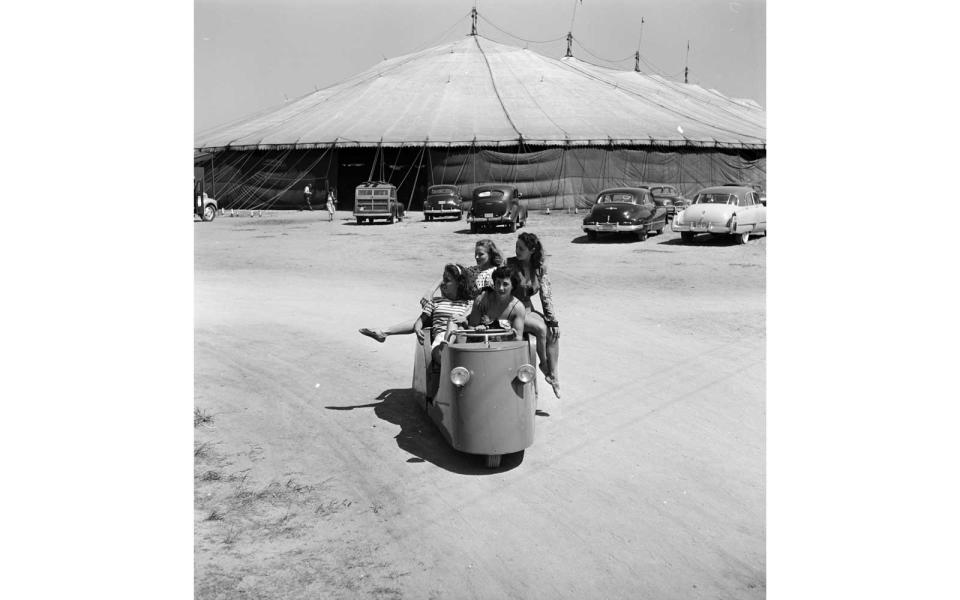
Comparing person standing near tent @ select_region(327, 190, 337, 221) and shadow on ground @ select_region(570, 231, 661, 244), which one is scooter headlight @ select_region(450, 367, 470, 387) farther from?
person standing near tent @ select_region(327, 190, 337, 221)

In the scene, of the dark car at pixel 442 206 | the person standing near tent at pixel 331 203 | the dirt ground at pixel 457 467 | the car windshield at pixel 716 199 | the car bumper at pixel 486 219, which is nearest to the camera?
the dirt ground at pixel 457 467

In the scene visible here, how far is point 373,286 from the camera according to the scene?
13.6 meters

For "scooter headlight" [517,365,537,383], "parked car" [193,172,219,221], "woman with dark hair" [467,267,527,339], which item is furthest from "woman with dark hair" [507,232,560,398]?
"parked car" [193,172,219,221]

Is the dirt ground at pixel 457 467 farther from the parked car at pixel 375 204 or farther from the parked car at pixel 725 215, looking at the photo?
the parked car at pixel 375 204

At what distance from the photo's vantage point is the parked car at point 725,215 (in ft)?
61.5

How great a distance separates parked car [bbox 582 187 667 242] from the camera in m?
20.8

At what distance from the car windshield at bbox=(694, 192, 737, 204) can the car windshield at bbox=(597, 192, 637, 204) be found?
7.17 ft

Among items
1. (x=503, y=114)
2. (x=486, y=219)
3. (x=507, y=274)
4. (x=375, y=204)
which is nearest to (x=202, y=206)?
(x=486, y=219)

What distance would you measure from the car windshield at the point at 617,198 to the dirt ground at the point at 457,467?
1056cm

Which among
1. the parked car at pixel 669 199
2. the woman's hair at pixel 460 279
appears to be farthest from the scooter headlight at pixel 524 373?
the parked car at pixel 669 199

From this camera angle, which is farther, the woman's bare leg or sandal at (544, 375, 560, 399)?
sandal at (544, 375, 560, 399)

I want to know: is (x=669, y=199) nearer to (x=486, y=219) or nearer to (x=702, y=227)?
(x=486, y=219)

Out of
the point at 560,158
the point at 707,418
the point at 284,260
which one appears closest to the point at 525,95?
the point at 560,158
